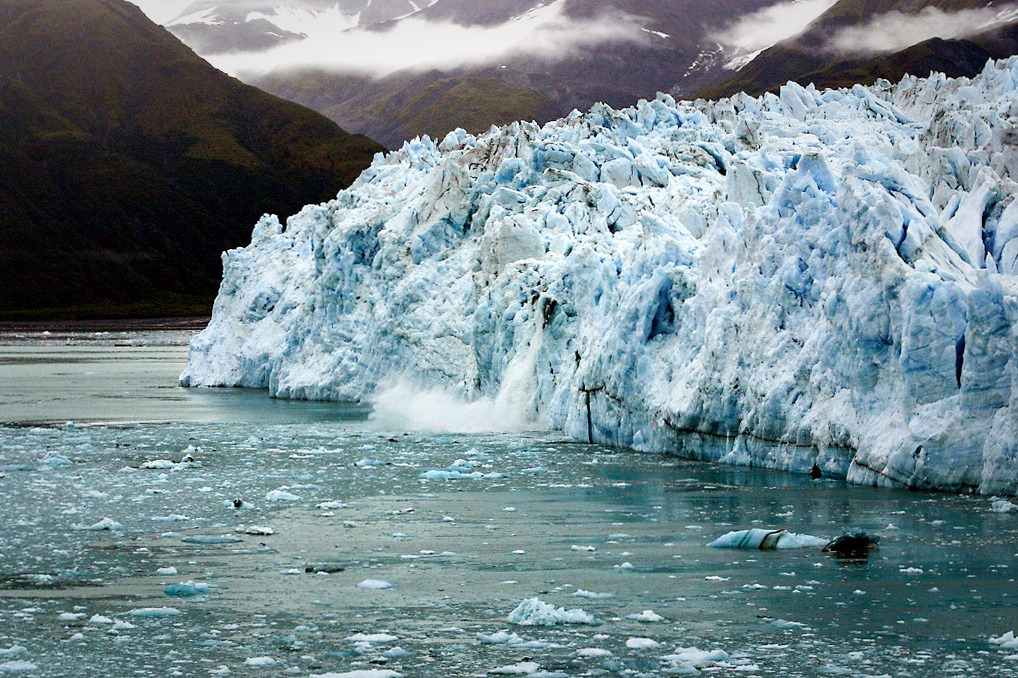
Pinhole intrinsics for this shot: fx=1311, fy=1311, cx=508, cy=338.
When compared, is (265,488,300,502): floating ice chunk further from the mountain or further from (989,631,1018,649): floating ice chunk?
the mountain

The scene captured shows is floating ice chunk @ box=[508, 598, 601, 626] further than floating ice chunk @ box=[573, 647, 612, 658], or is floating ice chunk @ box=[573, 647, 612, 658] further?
floating ice chunk @ box=[508, 598, 601, 626]

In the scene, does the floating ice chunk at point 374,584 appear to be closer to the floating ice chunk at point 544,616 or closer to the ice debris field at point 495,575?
the ice debris field at point 495,575

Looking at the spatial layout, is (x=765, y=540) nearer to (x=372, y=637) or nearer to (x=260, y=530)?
(x=372, y=637)

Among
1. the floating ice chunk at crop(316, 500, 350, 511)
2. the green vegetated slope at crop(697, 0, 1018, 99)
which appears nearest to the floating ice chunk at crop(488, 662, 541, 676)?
the floating ice chunk at crop(316, 500, 350, 511)

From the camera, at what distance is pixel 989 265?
Answer: 16.4 metres

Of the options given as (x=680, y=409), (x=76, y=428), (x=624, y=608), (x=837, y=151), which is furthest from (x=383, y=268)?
(x=624, y=608)

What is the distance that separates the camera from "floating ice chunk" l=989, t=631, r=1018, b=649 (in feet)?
28.5

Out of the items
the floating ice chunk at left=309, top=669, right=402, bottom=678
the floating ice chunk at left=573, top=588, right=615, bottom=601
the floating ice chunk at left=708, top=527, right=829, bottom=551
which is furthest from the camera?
the floating ice chunk at left=708, top=527, right=829, bottom=551

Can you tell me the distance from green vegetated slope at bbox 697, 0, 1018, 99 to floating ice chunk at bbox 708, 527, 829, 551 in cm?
10987

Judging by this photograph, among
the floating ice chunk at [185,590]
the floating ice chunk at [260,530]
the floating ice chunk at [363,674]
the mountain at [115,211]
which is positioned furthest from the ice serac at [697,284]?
the mountain at [115,211]

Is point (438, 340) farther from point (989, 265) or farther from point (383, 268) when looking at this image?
point (989, 265)

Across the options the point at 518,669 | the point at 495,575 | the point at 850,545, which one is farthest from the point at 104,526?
the point at 850,545

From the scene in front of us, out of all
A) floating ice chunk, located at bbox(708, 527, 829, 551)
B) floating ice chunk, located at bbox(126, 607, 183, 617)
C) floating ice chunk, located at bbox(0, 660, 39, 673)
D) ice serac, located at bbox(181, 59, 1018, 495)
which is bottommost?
floating ice chunk, located at bbox(0, 660, 39, 673)

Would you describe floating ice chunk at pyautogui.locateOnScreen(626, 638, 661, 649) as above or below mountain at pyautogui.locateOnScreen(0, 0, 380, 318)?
below
